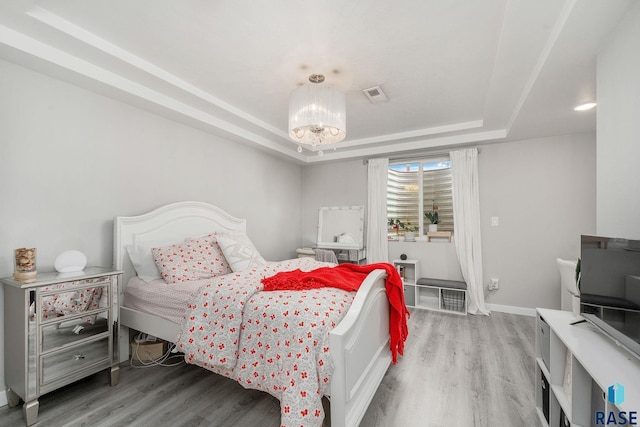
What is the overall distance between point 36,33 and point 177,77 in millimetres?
903

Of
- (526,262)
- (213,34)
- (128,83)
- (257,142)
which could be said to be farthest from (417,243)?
(128,83)

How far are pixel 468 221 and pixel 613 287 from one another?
2752 mm

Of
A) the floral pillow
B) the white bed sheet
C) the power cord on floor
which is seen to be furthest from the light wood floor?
the floral pillow

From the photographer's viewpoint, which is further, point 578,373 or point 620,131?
point 620,131

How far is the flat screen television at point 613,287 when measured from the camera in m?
1.25

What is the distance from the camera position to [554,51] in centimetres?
189

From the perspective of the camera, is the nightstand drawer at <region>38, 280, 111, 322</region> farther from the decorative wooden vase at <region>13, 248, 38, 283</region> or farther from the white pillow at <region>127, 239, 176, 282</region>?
the white pillow at <region>127, 239, 176, 282</region>

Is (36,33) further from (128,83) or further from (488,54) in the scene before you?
(488,54)

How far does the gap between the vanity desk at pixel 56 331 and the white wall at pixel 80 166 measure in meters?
0.25

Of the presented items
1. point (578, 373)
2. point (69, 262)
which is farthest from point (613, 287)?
point (69, 262)

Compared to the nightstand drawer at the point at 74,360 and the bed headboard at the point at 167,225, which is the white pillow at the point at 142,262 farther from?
the nightstand drawer at the point at 74,360

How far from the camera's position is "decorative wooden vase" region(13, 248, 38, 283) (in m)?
1.85

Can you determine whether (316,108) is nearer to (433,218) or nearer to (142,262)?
(142,262)

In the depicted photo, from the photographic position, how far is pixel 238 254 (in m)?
2.86
